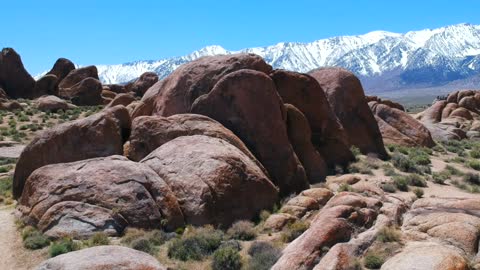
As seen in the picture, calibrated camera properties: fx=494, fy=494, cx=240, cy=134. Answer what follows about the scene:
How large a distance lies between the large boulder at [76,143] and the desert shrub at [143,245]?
7.04 meters

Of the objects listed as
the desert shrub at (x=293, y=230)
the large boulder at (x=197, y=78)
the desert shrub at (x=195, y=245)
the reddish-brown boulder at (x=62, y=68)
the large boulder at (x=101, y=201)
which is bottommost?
the desert shrub at (x=293, y=230)

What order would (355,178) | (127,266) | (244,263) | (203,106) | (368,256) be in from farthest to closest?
(203,106)
(355,178)
(244,263)
(368,256)
(127,266)

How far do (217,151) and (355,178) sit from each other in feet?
21.1

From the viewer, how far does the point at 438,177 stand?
930 inches

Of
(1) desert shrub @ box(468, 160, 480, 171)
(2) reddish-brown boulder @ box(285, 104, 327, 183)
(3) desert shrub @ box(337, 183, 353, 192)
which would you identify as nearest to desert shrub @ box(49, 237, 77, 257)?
(3) desert shrub @ box(337, 183, 353, 192)

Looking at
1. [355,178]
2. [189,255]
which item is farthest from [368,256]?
[355,178]

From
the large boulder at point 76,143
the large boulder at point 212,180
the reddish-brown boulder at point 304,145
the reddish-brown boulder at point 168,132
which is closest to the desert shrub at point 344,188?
the reddish-brown boulder at point 304,145

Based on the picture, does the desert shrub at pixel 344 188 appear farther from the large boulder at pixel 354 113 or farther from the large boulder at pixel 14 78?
the large boulder at pixel 14 78

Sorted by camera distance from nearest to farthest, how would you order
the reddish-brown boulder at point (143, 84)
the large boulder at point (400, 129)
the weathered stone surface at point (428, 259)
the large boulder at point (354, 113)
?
the weathered stone surface at point (428, 259)
the large boulder at point (354, 113)
the large boulder at point (400, 129)
the reddish-brown boulder at point (143, 84)

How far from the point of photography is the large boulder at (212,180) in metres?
15.6

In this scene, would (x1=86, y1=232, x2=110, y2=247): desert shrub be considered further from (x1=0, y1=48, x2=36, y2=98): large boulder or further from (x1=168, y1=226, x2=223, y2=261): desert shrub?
(x1=0, y1=48, x2=36, y2=98): large boulder

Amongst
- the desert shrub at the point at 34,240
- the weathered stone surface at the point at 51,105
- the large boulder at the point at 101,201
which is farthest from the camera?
the weathered stone surface at the point at 51,105

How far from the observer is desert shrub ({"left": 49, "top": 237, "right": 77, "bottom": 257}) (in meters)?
12.9

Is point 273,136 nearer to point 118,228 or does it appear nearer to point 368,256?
point 118,228
